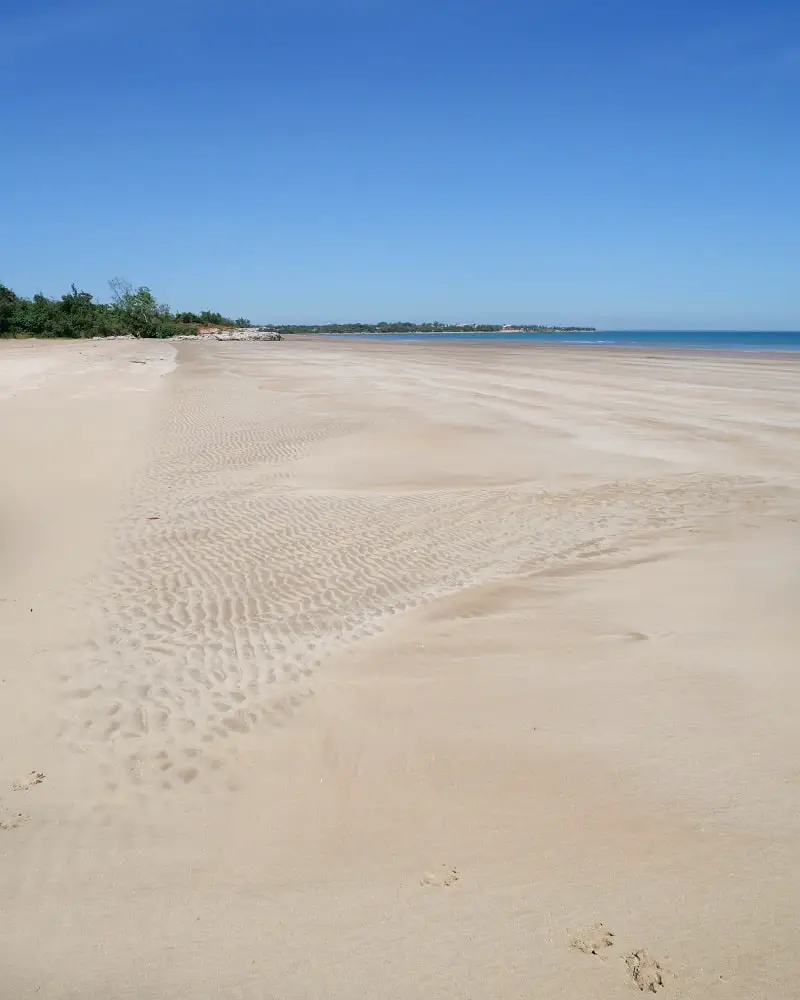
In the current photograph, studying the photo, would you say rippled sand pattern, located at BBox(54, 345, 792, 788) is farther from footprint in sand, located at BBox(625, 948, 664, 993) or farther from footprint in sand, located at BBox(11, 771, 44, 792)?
footprint in sand, located at BBox(625, 948, 664, 993)

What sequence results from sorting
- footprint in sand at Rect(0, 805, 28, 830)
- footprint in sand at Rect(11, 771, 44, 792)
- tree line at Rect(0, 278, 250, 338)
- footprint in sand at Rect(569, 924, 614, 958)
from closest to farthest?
footprint in sand at Rect(569, 924, 614, 958), footprint in sand at Rect(0, 805, 28, 830), footprint in sand at Rect(11, 771, 44, 792), tree line at Rect(0, 278, 250, 338)

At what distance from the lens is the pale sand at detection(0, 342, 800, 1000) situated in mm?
2895

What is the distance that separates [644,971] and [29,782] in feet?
11.1

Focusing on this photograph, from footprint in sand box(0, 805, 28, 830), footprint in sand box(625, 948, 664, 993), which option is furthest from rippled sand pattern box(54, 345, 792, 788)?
footprint in sand box(625, 948, 664, 993)

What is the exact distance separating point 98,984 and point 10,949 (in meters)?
0.47

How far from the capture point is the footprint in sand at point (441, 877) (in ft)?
10.5

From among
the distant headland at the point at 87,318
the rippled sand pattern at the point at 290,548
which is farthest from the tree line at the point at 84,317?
the rippled sand pattern at the point at 290,548

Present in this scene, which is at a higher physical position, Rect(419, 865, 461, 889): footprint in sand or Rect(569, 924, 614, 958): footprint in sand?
Rect(569, 924, 614, 958): footprint in sand

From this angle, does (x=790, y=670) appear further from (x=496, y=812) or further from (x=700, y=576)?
(x=496, y=812)

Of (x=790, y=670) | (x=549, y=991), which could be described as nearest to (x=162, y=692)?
(x=549, y=991)

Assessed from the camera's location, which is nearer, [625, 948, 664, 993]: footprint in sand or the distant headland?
[625, 948, 664, 993]: footprint in sand

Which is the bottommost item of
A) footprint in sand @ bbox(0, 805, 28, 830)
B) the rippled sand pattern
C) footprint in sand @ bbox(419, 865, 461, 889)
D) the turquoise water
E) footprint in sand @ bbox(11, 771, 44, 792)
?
footprint in sand @ bbox(0, 805, 28, 830)

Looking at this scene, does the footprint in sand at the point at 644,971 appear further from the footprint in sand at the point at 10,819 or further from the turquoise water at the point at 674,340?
the turquoise water at the point at 674,340

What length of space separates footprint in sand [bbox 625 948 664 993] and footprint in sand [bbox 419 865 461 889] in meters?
0.81
